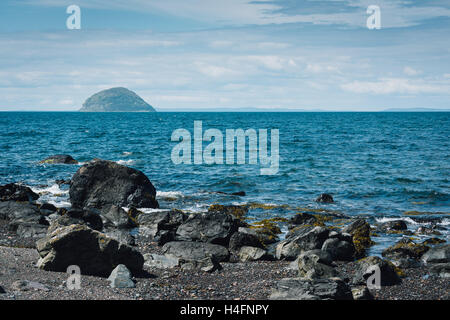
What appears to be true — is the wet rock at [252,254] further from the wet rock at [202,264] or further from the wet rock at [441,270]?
the wet rock at [441,270]

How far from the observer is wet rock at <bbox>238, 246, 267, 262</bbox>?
1695 cm

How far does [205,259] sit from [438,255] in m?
8.92

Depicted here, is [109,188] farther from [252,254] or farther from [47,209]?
[252,254]

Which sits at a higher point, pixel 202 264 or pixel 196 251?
pixel 196 251

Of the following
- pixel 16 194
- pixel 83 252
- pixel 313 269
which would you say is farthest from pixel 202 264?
pixel 16 194

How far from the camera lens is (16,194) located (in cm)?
2728

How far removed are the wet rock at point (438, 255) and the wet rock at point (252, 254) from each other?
6210 mm

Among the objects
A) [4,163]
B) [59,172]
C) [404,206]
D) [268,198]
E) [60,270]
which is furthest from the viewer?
[4,163]

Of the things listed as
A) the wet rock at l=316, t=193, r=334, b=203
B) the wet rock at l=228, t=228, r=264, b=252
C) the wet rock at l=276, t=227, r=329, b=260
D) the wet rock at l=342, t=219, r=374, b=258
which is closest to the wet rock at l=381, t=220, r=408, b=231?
the wet rock at l=342, t=219, r=374, b=258

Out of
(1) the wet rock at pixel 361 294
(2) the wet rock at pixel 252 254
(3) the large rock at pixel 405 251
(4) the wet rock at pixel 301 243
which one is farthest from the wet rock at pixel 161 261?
(3) the large rock at pixel 405 251

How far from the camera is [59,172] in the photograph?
1572 inches

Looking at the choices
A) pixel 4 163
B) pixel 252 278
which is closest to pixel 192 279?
pixel 252 278

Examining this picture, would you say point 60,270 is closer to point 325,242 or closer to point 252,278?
point 252,278
